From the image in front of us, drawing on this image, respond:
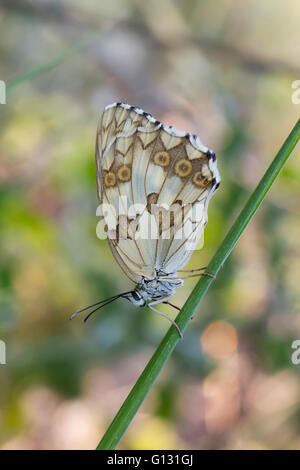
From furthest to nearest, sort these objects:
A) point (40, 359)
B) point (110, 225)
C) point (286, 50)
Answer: point (286, 50), point (40, 359), point (110, 225)

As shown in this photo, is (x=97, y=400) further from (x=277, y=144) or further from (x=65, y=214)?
(x=277, y=144)

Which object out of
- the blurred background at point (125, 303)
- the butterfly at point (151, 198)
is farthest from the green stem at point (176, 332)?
the blurred background at point (125, 303)

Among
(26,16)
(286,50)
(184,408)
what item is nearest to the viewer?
(184,408)

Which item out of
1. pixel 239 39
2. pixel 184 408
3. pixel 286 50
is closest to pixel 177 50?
pixel 239 39

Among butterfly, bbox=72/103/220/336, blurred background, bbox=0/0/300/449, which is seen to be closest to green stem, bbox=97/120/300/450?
butterfly, bbox=72/103/220/336

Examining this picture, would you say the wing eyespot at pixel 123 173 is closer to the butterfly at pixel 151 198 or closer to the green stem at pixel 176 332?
the butterfly at pixel 151 198
